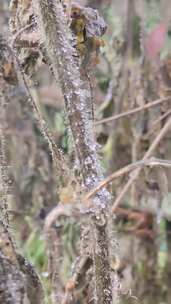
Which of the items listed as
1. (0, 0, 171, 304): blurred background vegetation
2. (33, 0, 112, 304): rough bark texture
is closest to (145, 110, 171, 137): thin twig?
(0, 0, 171, 304): blurred background vegetation

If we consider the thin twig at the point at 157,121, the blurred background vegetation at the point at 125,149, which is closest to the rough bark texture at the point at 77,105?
the blurred background vegetation at the point at 125,149

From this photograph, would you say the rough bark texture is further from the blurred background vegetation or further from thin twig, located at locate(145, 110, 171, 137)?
thin twig, located at locate(145, 110, 171, 137)

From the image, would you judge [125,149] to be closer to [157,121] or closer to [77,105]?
[157,121]

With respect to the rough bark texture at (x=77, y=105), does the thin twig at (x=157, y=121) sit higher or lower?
higher

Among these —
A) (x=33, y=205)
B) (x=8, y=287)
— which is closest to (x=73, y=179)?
(x=8, y=287)

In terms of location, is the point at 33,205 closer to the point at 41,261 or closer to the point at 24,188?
the point at 24,188

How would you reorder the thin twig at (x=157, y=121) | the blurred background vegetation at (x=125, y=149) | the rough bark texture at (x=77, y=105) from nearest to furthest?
the rough bark texture at (x=77, y=105)
the thin twig at (x=157, y=121)
the blurred background vegetation at (x=125, y=149)

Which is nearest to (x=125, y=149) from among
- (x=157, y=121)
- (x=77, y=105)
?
(x=157, y=121)

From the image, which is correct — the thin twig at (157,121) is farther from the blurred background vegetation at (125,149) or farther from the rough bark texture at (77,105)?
the rough bark texture at (77,105)

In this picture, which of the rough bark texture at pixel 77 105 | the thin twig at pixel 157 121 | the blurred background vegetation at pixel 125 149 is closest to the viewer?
the rough bark texture at pixel 77 105
